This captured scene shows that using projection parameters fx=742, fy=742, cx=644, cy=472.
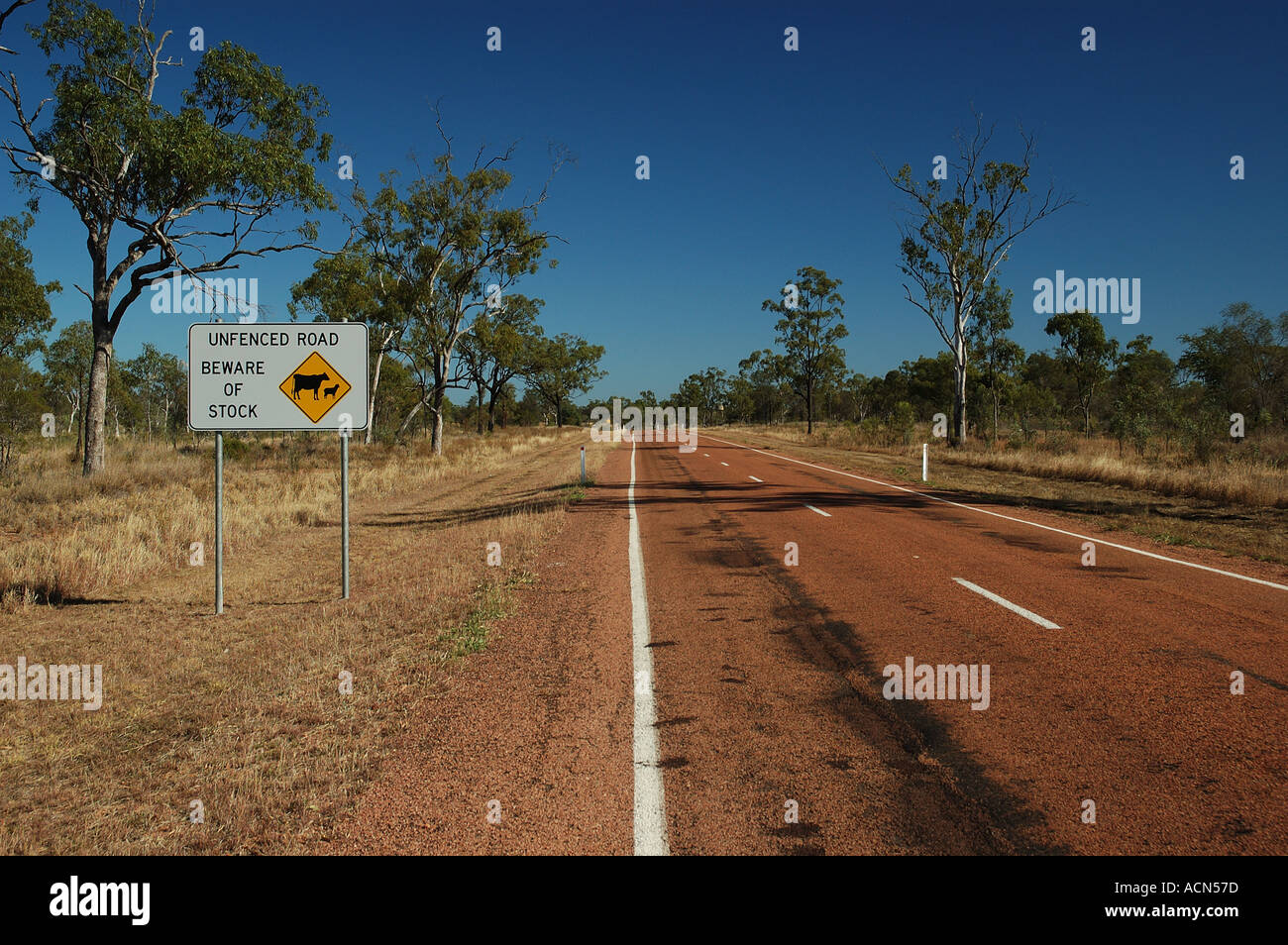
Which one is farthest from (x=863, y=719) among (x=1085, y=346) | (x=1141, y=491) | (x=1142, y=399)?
(x=1085, y=346)

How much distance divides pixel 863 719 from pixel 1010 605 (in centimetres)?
361

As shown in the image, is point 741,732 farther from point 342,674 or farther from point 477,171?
point 477,171

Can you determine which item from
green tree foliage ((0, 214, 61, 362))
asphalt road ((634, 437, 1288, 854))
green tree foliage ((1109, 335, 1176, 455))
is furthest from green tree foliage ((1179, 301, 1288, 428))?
green tree foliage ((0, 214, 61, 362))

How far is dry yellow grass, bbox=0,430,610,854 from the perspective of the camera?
3908 millimetres

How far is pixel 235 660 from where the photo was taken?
6777 millimetres

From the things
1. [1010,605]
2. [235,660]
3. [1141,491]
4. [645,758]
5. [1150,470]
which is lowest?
[235,660]

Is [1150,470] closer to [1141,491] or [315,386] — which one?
[1141,491]

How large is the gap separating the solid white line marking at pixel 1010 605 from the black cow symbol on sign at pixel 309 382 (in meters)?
7.71

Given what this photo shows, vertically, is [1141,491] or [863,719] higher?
[1141,491]

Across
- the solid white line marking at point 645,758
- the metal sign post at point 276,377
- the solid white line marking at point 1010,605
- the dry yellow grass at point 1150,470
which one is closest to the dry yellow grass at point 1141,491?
the dry yellow grass at point 1150,470

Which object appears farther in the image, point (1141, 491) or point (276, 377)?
point (1141, 491)

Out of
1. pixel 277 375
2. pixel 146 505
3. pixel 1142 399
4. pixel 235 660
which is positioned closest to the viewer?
pixel 235 660

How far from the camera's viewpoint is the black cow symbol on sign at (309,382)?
8.75 m
